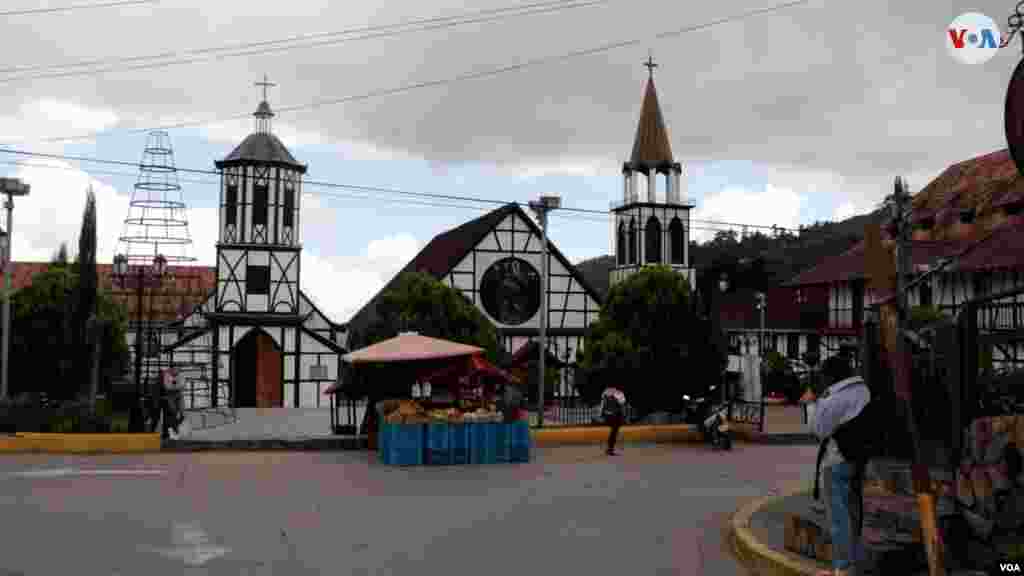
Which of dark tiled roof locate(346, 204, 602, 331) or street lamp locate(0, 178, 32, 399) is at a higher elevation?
dark tiled roof locate(346, 204, 602, 331)

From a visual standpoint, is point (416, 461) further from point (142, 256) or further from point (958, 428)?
point (142, 256)

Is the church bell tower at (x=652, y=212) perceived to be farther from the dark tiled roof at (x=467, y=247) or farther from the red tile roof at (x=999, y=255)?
the red tile roof at (x=999, y=255)

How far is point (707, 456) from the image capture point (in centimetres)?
1780

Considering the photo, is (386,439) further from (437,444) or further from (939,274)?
(939,274)

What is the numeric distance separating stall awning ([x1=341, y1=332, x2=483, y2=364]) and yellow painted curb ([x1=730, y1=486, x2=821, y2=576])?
8.32m

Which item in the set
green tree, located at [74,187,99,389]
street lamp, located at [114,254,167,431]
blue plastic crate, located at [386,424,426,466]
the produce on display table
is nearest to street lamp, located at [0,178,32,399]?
green tree, located at [74,187,99,389]

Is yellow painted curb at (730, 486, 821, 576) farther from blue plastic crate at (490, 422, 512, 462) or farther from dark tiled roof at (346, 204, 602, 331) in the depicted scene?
dark tiled roof at (346, 204, 602, 331)

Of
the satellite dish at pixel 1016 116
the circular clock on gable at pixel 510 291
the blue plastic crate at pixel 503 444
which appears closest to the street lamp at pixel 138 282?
the blue plastic crate at pixel 503 444

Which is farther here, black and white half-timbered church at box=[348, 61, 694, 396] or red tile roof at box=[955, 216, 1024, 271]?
black and white half-timbered church at box=[348, 61, 694, 396]

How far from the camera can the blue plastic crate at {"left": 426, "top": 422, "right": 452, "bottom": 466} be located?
53.5 feet

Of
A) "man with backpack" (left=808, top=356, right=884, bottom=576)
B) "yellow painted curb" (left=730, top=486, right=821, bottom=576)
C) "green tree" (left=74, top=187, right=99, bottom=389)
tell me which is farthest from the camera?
"green tree" (left=74, top=187, right=99, bottom=389)

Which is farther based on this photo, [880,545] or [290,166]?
[290,166]

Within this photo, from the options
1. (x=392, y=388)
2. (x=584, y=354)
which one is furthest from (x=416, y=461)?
(x=584, y=354)

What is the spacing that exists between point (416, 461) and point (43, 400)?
8.64 m
